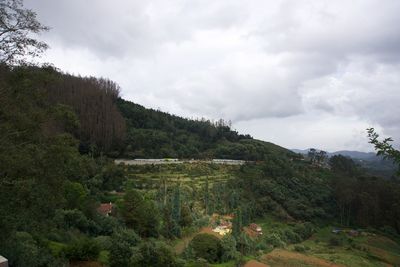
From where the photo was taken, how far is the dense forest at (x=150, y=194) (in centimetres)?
1158

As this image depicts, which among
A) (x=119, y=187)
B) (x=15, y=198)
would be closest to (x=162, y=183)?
(x=119, y=187)

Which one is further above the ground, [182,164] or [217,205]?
[182,164]

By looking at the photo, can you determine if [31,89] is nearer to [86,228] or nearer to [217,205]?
[86,228]

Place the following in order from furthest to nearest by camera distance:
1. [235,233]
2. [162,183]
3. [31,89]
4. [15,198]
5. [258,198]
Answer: [258,198] → [162,183] → [235,233] → [31,89] → [15,198]

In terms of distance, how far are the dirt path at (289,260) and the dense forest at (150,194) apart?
1.45 ft

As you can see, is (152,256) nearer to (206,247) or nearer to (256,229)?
(206,247)

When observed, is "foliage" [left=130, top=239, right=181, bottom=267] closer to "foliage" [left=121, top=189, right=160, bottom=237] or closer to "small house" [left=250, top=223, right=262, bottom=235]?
"foliage" [left=121, top=189, right=160, bottom=237]

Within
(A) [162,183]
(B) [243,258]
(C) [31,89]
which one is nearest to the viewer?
(C) [31,89]

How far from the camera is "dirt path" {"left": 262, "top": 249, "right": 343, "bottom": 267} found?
2614cm

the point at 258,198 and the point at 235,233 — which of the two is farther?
the point at 258,198

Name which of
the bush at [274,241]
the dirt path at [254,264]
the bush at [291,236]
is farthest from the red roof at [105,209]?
the bush at [291,236]

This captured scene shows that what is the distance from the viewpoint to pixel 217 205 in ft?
133

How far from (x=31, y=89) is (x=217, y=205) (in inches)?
1223

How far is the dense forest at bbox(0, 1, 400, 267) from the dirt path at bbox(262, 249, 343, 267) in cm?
44
